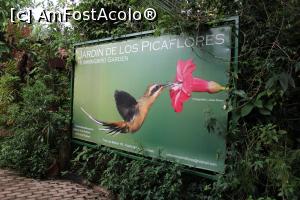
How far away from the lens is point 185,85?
4.10 metres

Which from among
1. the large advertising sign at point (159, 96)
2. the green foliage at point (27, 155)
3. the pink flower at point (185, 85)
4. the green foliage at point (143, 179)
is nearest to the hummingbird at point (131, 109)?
the large advertising sign at point (159, 96)

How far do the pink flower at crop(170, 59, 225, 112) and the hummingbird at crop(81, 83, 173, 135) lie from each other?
139 millimetres

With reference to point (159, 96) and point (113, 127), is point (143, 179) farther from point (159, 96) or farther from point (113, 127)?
point (113, 127)

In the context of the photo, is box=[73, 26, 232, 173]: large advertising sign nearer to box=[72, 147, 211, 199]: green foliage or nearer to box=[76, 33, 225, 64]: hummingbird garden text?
box=[76, 33, 225, 64]: hummingbird garden text

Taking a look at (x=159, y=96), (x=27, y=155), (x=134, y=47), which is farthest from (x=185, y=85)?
(x=27, y=155)

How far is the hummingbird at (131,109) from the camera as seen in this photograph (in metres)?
4.56

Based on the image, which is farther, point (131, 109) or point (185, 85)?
point (131, 109)

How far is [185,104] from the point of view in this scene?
4082mm

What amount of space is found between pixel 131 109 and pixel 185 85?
41.3 inches

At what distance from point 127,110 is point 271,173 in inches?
89.9

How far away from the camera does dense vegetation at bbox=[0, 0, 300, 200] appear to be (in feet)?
10.7

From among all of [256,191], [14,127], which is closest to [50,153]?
[14,127]

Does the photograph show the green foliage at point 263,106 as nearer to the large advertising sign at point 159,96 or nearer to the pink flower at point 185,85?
the large advertising sign at point 159,96

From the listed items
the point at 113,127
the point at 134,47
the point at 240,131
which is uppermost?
the point at 134,47
